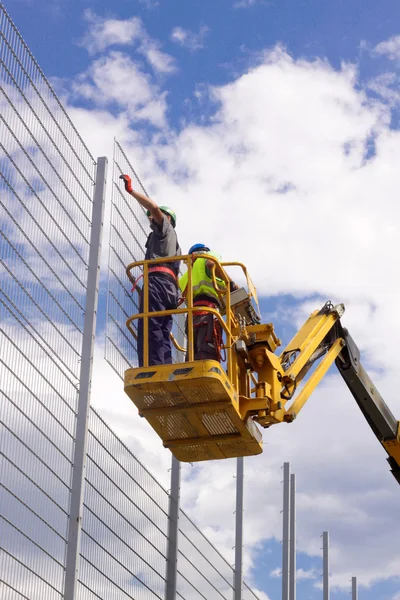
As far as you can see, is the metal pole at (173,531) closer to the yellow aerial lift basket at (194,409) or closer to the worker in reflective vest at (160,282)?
the yellow aerial lift basket at (194,409)

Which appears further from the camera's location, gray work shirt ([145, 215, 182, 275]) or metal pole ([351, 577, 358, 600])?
metal pole ([351, 577, 358, 600])

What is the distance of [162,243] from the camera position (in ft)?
35.0

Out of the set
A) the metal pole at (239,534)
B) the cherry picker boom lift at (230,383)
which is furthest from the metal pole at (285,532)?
the cherry picker boom lift at (230,383)

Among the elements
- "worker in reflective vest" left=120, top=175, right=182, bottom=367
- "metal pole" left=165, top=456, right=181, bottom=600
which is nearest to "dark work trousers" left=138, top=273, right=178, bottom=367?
"worker in reflective vest" left=120, top=175, right=182, bottom=367

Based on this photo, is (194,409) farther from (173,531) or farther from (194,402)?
(173,531)

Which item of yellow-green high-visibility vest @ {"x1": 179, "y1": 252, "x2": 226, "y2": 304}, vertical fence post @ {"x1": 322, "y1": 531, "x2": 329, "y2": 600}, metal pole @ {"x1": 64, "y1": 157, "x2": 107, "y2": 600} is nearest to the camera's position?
metal pole @ {"x1": 64, "y1": 157, "x2": 107, "y2": 600}

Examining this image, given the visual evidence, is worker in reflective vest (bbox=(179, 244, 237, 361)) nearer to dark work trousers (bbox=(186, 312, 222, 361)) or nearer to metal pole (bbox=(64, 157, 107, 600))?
dark work trousers (bbox=(186, 312, 222, 361))

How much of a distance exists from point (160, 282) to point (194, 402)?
1.31 m

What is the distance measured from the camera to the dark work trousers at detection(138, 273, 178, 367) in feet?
32.6

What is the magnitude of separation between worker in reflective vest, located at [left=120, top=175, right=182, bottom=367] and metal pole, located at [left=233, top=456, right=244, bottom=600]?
21.3ft

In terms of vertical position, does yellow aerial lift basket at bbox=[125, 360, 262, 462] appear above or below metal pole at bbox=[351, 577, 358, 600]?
below

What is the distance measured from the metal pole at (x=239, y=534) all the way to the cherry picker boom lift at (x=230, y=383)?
5289mm

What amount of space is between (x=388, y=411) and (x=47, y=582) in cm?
505

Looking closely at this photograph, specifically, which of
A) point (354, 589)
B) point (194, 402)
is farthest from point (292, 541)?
point (194, 402)
